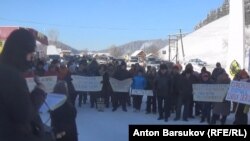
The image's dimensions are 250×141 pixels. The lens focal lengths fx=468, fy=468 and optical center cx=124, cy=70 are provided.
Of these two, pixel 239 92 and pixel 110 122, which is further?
pixel 110 122

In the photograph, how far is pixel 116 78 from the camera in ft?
59.8

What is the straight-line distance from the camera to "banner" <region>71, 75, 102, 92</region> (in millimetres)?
18109

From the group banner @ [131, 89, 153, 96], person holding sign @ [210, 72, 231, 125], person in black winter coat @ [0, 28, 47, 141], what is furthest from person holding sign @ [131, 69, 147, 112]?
person in black winter coat @ [0, 28, 47, 141]

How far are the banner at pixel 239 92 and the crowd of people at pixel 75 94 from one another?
19 cm

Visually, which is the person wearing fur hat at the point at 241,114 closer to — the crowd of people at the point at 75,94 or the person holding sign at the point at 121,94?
the crowd of people at the point at 75,94

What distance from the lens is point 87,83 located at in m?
18.2

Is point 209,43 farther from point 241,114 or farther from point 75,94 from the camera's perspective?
point 241,114

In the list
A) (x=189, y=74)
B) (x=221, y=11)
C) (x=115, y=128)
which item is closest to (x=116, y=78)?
(x=189, y=74)

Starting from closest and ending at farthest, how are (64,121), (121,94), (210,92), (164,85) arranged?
(64,121), (210,92), (164,85), (121,94)

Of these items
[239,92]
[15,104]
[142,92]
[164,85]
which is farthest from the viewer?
[142,92]

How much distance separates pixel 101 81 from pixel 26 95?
14857 mm

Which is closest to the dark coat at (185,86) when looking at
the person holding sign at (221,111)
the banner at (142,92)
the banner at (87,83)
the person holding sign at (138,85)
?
the person holding sign at (221,111)

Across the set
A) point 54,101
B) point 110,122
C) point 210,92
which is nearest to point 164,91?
point 210,92

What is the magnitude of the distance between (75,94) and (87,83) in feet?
3.79
